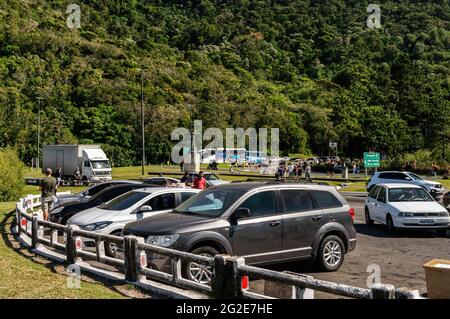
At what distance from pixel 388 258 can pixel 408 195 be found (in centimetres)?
493

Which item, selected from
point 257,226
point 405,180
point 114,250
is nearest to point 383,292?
point 257,226

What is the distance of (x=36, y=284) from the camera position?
862 cm

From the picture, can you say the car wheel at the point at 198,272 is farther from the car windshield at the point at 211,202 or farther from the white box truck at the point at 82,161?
the white box truck at the point at 82,161

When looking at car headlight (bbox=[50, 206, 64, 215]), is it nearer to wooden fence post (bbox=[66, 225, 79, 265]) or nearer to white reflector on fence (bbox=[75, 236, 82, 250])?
wooden fence post (bbox=[66, 225, 79, 265])

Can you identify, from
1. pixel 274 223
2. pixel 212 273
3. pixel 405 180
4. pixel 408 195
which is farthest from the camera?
pixel 405 180

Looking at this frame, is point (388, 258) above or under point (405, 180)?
under

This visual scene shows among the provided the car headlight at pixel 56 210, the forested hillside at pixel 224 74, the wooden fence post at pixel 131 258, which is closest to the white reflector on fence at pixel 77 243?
the wooden fence post at pixel 131 258

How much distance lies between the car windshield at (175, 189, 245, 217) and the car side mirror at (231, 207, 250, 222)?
0.78 ft

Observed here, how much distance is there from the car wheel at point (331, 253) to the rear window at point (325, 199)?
0.63 meters

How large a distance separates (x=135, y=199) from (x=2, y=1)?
12390 centimetres

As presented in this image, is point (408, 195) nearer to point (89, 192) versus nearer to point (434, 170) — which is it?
point (89, 192)

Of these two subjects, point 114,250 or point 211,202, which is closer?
point 211,202

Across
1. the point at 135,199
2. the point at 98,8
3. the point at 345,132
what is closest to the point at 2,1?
the point at 98,8

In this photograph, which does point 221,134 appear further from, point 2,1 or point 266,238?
point 266,238
